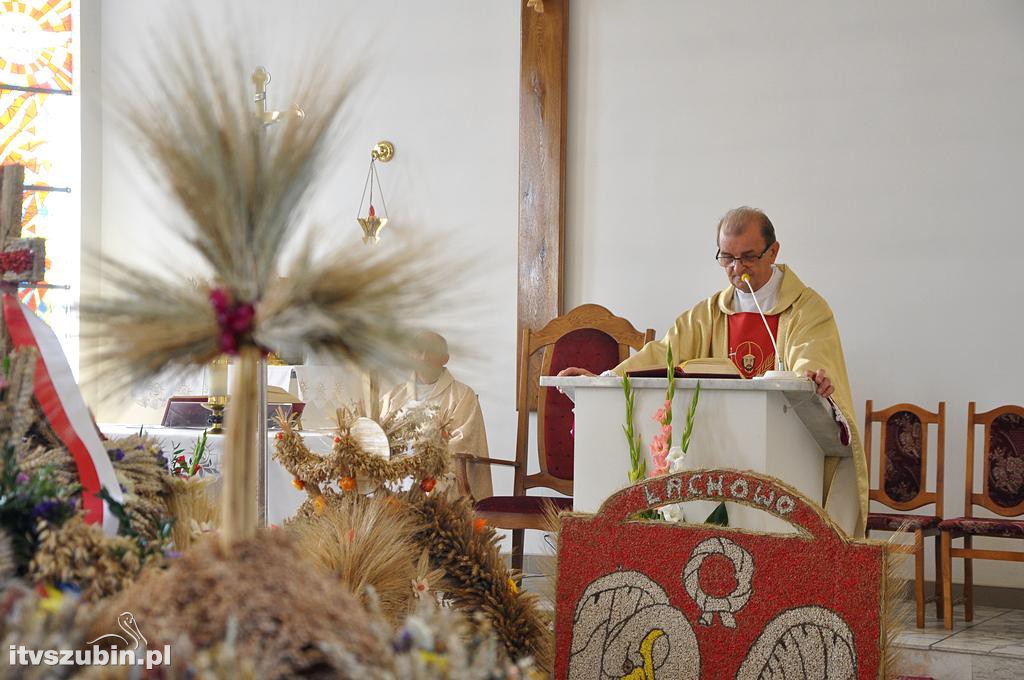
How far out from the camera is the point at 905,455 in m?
4.91

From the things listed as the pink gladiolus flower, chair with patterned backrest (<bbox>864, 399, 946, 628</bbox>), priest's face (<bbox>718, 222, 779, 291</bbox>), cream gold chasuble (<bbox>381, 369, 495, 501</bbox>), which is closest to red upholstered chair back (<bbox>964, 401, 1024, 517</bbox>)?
chair with patterned backrest (<bbox>864, 399, 946, 628</bbox>)

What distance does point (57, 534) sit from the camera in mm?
1008

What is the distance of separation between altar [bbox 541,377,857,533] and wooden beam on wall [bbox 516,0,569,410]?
9.23ft

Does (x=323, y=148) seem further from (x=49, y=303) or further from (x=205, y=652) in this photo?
(x=49, y=303)

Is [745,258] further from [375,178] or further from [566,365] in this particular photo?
[375,178]

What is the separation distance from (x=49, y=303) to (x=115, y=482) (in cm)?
663

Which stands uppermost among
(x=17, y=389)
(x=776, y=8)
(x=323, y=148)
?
(x=776, y=8)

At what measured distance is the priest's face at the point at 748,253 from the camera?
396 centimetres

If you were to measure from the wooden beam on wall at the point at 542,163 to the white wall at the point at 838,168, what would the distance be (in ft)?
0.37

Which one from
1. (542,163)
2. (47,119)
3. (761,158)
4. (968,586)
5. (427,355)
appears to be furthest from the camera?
(47,119)

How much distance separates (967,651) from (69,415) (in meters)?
3.46

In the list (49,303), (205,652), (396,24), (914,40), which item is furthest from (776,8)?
(205,652)

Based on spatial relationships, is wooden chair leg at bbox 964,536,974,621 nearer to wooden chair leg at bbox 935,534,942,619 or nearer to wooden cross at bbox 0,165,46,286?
wooden chair leg at bbox 935,534,942,619

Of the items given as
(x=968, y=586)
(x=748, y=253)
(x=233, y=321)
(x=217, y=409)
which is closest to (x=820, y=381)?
(x=748, y=253)
